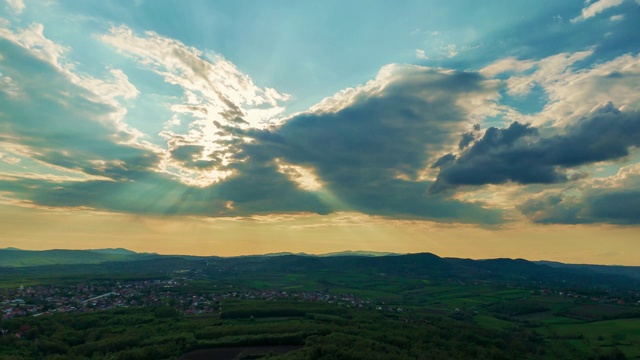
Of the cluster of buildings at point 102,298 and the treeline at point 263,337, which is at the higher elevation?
the cluster of buildings at point 102,298

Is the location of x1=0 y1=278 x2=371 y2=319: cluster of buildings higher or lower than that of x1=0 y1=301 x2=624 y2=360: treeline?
higher

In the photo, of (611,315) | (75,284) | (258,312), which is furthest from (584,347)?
(75,284)

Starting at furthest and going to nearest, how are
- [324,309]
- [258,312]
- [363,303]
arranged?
[363,303], [324,309], [258,312]

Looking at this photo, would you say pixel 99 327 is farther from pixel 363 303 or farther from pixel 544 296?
pixel 544 296

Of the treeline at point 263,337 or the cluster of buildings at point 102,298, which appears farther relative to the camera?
the cluster of buildings at point 102,298

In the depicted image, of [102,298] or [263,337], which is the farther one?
[102,298]

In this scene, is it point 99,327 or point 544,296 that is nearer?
point 99,327

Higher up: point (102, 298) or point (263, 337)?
point (102, 298)

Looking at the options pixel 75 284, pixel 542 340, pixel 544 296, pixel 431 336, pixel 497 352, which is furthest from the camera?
pixel 544 296

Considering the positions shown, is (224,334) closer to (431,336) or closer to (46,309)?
(431,336)

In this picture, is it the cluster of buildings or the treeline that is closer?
the treeline
